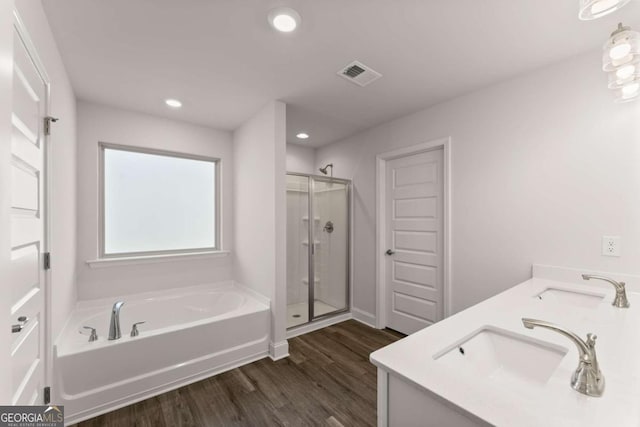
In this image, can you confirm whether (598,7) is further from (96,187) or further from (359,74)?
(96,187)

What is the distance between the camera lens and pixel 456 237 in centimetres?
240

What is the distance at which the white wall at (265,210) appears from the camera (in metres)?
2.46

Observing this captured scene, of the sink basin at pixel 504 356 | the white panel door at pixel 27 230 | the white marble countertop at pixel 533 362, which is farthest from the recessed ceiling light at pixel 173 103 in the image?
the sink basin at pixel 504 356

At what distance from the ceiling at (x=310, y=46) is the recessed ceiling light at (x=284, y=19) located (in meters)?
0.03

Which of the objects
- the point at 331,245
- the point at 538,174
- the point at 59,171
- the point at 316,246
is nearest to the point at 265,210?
the point at 316,246

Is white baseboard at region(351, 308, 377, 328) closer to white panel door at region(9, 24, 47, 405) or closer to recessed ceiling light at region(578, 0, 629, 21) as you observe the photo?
white panel door at region(9, 24, 47, 405)

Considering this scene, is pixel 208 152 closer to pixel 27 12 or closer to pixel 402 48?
pixel 27 12

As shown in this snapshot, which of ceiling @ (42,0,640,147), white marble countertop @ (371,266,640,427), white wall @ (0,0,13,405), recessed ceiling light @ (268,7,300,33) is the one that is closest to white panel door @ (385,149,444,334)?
ceiling @ (42,0,640,147)

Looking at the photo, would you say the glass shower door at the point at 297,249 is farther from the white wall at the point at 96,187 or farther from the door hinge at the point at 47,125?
the door hinge at the point at 47,125

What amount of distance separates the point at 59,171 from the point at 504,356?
285 cm

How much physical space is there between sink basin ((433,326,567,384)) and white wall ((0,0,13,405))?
4.63ft

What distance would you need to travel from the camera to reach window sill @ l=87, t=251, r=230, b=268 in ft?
8.41

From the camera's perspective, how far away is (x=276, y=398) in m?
1.89

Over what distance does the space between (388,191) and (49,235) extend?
291cm
